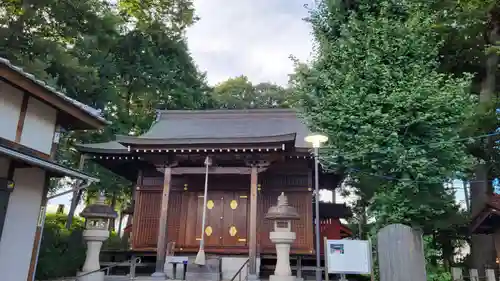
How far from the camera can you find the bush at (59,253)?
10.4 m

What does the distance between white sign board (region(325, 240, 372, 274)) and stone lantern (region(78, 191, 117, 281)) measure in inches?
242

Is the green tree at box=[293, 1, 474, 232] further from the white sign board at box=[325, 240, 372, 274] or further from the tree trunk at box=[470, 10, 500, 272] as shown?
the tree trunk at box=[470, 10, 500, 272]

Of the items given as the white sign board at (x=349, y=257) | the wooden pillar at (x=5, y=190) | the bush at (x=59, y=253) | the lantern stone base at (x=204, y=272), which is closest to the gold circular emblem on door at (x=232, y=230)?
the lantern stone base at (x=204, y=272)

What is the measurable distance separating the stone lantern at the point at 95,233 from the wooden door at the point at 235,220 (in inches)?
147

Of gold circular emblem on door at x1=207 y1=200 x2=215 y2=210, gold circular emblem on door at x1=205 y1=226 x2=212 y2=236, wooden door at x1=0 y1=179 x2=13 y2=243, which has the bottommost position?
gold circular emblem on door at x1=205 y1=226 x2=212 y2=236

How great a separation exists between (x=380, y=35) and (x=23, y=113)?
7.78 metres

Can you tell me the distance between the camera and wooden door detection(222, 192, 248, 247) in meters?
11.8

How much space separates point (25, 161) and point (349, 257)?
18.6ft

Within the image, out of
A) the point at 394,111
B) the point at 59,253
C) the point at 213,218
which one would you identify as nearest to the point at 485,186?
the point at 394,111

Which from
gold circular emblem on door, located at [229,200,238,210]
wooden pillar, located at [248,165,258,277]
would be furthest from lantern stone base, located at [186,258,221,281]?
gold circular emblem on door, located at [229,200,238,210]

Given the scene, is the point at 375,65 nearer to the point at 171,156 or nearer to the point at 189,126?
the point at 171,156

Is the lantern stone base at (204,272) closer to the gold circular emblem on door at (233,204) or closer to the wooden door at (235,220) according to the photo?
the wooden door at (235,220)

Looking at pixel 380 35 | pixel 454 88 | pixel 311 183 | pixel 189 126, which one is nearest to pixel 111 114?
pixel 189 126

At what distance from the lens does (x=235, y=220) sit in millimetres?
12023
